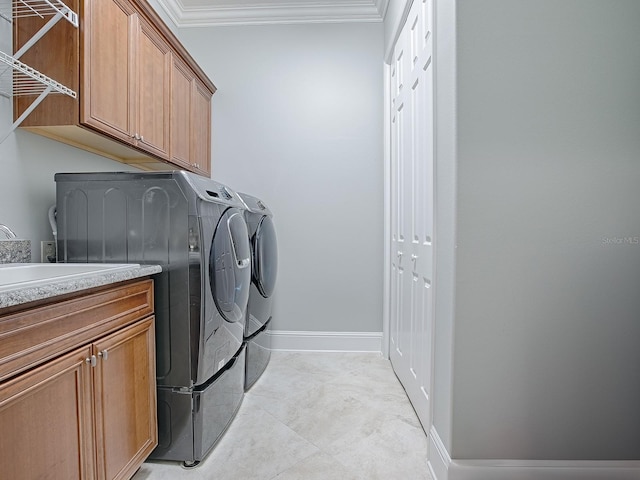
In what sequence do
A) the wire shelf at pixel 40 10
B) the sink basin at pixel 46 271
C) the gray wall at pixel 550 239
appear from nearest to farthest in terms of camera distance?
the sink basin at pixel 46 271, the gray wall at pixel 550 239, the wire shelf at pixel 40 10

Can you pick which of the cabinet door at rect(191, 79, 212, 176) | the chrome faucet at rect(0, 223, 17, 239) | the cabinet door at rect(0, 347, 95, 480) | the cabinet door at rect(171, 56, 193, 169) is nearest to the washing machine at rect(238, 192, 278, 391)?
the cabinet door at rect(171, 56, 193, 169)

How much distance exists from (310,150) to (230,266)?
1614 mm

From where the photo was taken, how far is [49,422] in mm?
972

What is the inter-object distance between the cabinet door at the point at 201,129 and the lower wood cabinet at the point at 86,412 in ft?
5.49

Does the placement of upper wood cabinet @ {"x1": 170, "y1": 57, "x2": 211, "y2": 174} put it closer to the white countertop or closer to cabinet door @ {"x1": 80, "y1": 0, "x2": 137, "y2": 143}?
cabinet door @ {"x1": 80, "y1": 0, "x2": 137, "y2": 143}

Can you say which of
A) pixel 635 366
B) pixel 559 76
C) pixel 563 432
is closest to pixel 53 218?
pixel 559 76

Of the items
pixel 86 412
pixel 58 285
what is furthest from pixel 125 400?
pixel 58 285

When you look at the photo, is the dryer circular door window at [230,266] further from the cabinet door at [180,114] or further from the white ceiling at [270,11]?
the white ceiling at [270,11]

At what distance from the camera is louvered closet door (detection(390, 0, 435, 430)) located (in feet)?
5.71

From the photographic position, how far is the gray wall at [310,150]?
302cm

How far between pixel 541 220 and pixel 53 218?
6.96 feet

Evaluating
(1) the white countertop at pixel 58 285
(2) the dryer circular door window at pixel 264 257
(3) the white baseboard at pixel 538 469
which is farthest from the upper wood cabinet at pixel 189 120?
(3) the white baseboard at pixel 538 469

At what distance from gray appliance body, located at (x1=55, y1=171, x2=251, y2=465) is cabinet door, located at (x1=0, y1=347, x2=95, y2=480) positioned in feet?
1.37

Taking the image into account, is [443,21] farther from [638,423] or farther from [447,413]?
[638,423]
